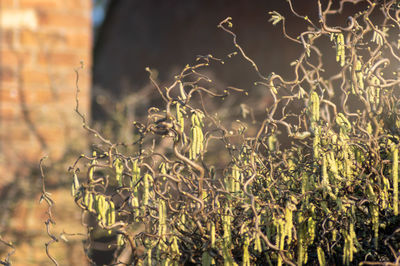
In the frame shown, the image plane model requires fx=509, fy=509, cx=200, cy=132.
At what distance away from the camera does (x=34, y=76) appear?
2.74 m

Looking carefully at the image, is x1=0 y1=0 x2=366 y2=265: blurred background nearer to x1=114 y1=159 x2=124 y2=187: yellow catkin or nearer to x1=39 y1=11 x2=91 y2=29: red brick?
x1=39 y1=11 x2=91 y2=29: red brick

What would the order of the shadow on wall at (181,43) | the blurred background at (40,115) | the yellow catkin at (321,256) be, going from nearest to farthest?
the yellow catkin at (321,256)
the blurred background at (40,115)
the shadow on wall at (181,43)

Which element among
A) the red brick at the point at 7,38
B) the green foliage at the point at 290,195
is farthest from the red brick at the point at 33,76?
the green foliage at the point at 290,195

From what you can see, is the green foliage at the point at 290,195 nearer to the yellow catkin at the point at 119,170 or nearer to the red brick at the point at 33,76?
the yellow catkin at the point at 119,170

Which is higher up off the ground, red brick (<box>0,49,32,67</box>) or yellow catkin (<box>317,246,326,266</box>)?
red brick (<box>0,49,32,67</box>)

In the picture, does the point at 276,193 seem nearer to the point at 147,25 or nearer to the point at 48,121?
the point at 48,121

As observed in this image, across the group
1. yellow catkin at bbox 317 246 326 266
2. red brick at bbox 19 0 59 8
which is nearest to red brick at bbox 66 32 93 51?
A: red brick at bbox 19 0 59 8

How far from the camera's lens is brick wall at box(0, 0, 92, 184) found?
2715 millimetres

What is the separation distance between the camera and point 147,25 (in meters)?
6.14

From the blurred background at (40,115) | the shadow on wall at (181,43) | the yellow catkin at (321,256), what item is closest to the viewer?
the yellow catkin at (321,256)

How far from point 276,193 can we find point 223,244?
7.7 inches

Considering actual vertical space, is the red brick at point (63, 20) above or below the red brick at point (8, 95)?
above

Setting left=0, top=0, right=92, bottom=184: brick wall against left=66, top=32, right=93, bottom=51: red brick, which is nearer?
left=0, top=0, right=92, bottom=184: brick wall

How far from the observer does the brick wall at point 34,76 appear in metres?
2.71
